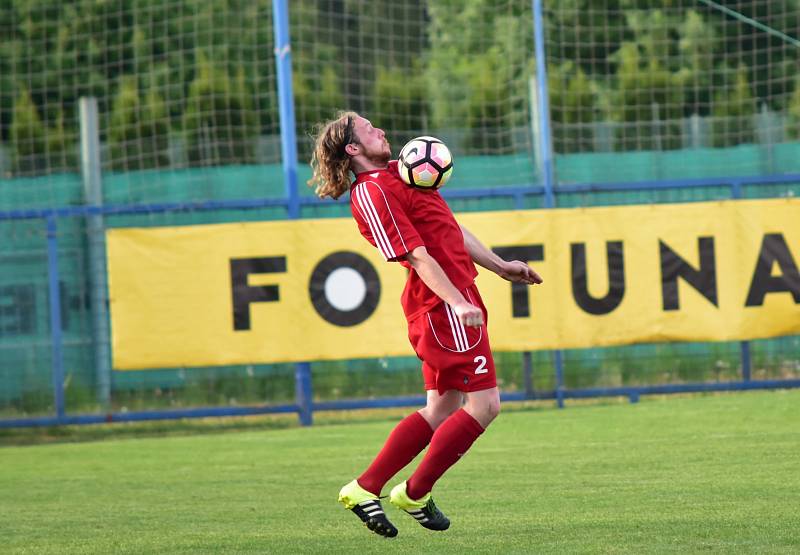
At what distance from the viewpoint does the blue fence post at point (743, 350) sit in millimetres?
12703

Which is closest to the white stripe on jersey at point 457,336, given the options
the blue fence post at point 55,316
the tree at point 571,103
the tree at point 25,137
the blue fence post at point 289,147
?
the blue fence post at point 289,147

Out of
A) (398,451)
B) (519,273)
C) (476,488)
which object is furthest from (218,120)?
(398,451)

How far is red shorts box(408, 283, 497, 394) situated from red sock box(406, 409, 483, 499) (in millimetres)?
150

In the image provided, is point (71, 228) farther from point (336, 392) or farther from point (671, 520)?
point (671, 520)

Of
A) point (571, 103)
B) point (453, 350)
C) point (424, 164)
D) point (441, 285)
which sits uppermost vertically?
point (571, 103)

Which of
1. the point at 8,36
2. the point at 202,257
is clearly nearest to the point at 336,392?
the point at 202,257

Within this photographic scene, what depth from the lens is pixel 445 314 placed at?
18.1 feet

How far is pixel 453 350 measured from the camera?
549 centimetres

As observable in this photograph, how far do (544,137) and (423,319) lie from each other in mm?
7632

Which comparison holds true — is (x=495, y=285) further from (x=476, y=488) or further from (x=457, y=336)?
(x=457, y=336)

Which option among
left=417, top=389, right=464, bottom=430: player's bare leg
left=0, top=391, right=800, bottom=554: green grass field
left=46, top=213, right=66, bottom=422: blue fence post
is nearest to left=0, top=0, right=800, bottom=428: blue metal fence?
left=46, top=213, right=66, bottom=422: blue fence post

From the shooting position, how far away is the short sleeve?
5477mm

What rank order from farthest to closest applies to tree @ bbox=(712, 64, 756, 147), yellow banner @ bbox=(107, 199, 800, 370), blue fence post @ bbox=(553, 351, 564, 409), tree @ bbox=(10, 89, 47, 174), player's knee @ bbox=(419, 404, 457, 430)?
tree @ bbox=(10, 89, 47, 174), tree @ bbox=(712, 64, 756, 147), blue fence post @ bbox=(553, 351, 564, 409), yellow banner @ bbox=(107, 199, 800, 370), player's knee @ bbox=(419, 404, 457, 430)

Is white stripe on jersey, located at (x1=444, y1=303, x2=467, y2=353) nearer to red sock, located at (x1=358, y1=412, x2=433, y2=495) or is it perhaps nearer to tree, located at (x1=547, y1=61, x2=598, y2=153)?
red sock, located at (x1=358, y1=412, x2=433, y2=495)
